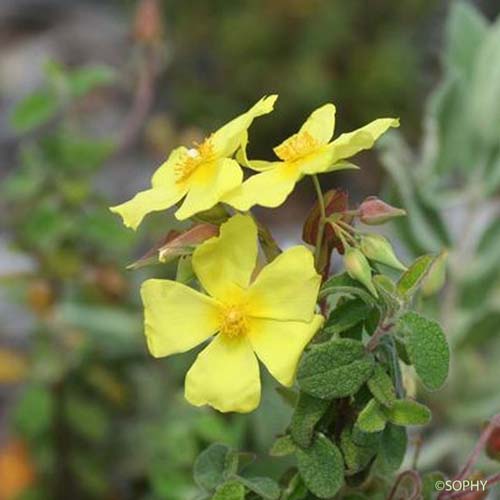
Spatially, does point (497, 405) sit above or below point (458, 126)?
below

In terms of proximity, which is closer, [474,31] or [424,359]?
[424,359]

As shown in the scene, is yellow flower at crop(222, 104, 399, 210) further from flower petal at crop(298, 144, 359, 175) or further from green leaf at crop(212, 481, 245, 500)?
green leaf at crop(212, 481, 245, 500)

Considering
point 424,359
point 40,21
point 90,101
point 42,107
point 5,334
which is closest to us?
point 424,359

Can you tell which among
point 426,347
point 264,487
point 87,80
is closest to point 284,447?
point 264,487

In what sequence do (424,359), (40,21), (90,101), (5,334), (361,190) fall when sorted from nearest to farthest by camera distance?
(424,359) < (5,334) < (361,190) < (90,101) < (40,21)

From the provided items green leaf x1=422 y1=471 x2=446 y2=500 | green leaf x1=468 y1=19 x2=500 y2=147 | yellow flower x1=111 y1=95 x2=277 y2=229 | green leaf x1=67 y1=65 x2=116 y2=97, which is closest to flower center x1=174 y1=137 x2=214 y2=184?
yellow flower x1=111 y1=95 x2=277 y2=229

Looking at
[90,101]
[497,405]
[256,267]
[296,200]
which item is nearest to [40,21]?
[90,101]

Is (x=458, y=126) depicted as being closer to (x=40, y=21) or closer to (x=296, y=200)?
(x=296, y=200)
